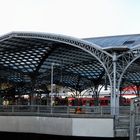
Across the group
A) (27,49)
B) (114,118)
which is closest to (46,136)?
(114,118)

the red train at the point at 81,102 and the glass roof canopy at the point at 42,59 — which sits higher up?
the glass roof canopy at the point at 42,59

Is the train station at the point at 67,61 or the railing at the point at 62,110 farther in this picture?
the train station at the point at 67,61

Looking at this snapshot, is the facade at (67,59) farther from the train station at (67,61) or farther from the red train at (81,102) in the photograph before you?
the red train at (81,102)

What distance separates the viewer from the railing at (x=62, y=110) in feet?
102

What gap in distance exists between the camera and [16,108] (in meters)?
35.7

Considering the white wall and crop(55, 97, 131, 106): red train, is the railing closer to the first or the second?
the white wall

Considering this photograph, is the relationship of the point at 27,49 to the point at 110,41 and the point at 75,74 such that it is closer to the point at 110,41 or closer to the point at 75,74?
the point at 110,41

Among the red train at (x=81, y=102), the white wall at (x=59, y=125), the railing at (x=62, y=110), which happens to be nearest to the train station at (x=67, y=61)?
the red train at (x=81, y=102)

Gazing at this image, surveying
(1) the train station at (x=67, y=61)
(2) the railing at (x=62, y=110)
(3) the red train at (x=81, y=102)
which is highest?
(1) the train station at (x=67, y=61)

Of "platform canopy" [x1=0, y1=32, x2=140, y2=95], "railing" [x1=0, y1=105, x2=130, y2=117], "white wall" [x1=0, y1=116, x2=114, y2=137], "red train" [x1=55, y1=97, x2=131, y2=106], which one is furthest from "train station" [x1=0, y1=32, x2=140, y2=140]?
"white wall" [x1=0, y1=116, x2=114, y2=137]

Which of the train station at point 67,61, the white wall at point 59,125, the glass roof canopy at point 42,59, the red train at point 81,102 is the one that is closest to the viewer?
the white wall at point 59,125

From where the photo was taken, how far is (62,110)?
1297 inches

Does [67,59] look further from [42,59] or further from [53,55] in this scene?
[53,55]

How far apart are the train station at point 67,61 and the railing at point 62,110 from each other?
60 centimetres
